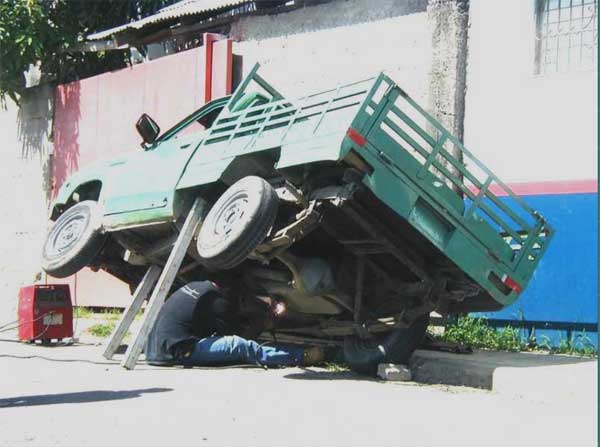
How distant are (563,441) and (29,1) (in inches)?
475

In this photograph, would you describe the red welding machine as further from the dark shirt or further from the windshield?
the windshield

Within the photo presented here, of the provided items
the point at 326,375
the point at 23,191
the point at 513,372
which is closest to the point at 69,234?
the point at 326,375

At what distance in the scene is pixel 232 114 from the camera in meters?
8.11

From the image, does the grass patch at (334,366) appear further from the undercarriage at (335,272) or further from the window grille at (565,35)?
the window grille at (565,35)

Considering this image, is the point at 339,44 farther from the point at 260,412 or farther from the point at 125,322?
the point at 260,412

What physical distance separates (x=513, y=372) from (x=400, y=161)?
1.89 metres

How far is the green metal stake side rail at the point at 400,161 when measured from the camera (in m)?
6.76

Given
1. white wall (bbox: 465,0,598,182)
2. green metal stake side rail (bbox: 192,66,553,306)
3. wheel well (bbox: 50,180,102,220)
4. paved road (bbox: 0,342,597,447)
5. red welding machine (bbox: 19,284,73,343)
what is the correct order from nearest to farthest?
paved road (bbox: 0,342,597,447)
green metal stake side rail (bbox: 192,66,553,306)
white wall (bbox: 465,0,598,182)
wheel well (bbox: 50,180,102,220)
red welding machine (bbox: 19,284,73,343)

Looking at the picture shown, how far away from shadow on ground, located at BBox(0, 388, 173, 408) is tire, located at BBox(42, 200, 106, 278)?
256cm

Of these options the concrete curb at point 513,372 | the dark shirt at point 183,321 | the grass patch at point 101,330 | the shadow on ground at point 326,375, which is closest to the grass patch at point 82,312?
the grass patch at point 101,330

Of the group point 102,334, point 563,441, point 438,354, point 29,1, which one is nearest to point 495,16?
point 438,354

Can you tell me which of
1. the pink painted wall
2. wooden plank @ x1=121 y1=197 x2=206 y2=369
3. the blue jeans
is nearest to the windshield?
wooden plank @ x1=121 y1=197 x2=206 y2=369

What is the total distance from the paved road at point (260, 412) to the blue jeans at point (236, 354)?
0.22 metres

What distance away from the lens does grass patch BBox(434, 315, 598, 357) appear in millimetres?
8599
